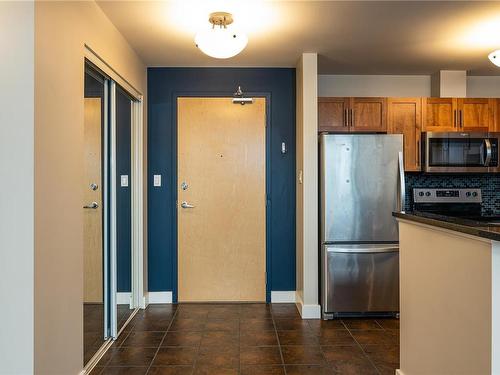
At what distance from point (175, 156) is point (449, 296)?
2946mm

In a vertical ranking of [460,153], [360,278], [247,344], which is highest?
[460,153]

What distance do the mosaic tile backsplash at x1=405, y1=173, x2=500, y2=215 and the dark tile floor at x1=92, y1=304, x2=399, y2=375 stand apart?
151cm

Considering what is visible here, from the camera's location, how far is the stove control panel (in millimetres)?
4203

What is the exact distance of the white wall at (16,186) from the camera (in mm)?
1840

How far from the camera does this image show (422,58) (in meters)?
3.88

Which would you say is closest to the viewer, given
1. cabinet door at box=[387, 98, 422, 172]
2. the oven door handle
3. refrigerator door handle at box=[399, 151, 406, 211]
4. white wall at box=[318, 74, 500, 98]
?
refrigerator door handle at box=[399, 151, 406, 211]

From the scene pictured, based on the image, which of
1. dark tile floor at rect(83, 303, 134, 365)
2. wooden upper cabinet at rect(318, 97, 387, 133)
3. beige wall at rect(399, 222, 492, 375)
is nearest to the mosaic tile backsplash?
wooden upper cabinet at rect(318, 97, 387, 133)

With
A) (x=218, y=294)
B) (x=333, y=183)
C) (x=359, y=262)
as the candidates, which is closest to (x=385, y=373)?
(x=359, y=262)

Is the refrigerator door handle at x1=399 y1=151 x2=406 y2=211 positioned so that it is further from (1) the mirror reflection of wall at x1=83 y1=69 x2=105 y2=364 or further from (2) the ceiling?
(1) the mirror reflection of wall at x1=83 y1=69 x2=105 y2=364

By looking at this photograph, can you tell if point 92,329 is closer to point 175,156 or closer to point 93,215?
point 93,215

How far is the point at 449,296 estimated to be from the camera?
1.88m

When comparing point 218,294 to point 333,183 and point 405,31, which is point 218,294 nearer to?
point 333,183

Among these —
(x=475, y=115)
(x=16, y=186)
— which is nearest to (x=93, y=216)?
(x=16, y=186)

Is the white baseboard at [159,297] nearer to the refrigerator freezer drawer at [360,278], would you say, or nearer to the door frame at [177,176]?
the door frame at [177,176]
